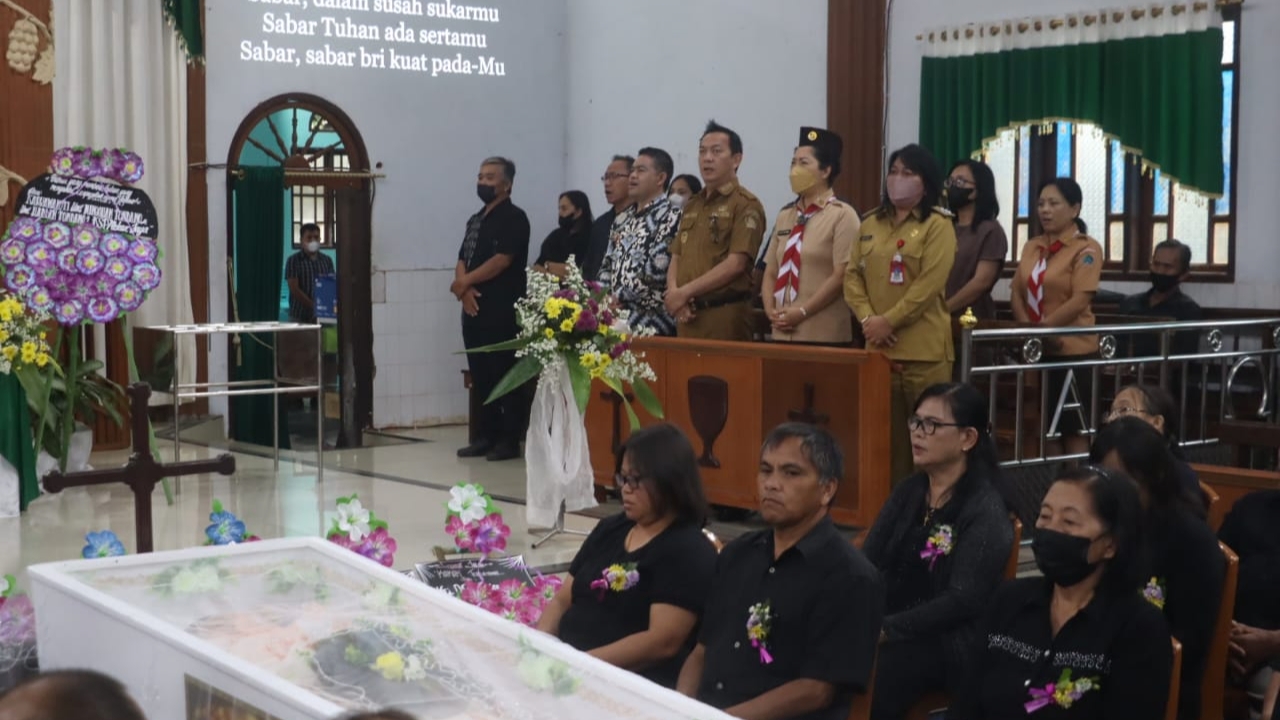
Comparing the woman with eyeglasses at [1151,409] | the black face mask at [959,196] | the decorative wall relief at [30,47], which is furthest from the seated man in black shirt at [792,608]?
the decorative wall relief at [30,47]

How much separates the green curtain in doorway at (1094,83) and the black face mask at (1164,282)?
0.52 m

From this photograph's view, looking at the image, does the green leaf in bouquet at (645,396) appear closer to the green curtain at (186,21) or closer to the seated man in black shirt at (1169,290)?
the seated man in black shirt at (1169,290)

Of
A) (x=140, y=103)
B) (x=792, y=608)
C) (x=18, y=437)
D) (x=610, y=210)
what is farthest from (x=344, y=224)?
(x=792, y=608)

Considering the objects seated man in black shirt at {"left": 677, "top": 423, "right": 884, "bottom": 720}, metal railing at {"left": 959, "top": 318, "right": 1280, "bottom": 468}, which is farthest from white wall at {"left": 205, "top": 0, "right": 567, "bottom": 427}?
seated man in black shirt at {"left": 677, "top": 423, "right": 884, "bottom": 720}

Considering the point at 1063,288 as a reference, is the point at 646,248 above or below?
above

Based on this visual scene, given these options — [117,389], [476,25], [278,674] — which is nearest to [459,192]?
[476,25]

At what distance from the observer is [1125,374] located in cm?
740

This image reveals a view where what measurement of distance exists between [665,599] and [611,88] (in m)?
8.55

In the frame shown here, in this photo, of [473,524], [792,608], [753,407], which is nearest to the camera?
[792,608]

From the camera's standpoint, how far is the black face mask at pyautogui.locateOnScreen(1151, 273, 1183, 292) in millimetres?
7938

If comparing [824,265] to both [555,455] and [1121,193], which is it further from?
[1121,193]

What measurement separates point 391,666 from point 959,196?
575 centimetres

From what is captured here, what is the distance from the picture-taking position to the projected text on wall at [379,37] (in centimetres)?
1056

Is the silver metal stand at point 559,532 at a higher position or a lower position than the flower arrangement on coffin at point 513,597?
lower
